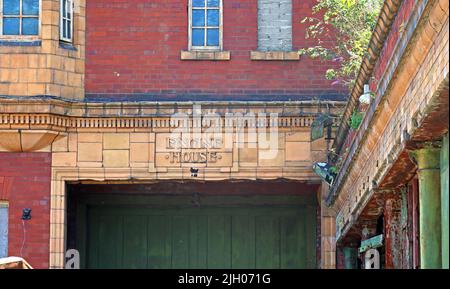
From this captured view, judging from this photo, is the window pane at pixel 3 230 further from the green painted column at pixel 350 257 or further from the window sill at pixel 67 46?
the green painted column at pixel 350 257

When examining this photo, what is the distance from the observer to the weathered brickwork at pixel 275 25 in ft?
81.3

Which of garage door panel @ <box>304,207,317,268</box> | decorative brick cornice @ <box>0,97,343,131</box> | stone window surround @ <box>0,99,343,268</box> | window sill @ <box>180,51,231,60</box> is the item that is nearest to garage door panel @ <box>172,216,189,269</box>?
garage door panel @ <box>304,207,317,268</box>

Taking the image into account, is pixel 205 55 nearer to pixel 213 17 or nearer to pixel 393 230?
pixel 213 17

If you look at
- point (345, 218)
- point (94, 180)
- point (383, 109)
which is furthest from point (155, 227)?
point (383, 109)

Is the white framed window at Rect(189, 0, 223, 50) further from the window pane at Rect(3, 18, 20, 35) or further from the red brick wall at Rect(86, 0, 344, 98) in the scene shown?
the window pane at Rect(3, 18, 20, 35)

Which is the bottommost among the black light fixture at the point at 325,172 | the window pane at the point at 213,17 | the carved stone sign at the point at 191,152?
the black light fixture at the point at 325,172

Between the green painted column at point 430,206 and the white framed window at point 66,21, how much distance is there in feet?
40.0

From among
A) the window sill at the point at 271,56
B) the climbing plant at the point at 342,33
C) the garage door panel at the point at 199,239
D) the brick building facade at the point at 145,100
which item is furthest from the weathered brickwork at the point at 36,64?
the garage door panel at the point at 199,239

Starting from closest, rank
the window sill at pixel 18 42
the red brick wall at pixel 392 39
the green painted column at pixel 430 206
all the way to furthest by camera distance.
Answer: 1. the red brick wall at pixel 392 39
2. the green painted column at pixel 430 206
3. the window sill at pixel 18 42

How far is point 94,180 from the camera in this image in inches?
974

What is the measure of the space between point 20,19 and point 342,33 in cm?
503

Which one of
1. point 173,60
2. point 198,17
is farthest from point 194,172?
point 198,17

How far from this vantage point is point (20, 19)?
24297 millimetres
